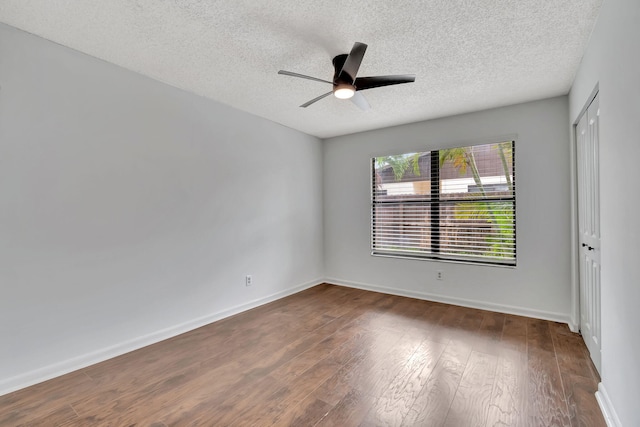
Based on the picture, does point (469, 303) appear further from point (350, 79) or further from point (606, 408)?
point (350, 79)

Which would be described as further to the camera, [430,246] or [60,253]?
[430,246]

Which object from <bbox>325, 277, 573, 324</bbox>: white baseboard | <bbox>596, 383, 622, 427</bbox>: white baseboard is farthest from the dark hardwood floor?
<bbox>325, 277, 573, 324</bbox>: white baseboard

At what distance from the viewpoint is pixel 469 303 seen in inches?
148

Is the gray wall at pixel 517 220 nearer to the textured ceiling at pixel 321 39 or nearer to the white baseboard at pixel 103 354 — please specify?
the textured ceiling at pixel 321 39

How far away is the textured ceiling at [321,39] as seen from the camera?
186 cm

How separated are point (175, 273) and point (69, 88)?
70.6 inches

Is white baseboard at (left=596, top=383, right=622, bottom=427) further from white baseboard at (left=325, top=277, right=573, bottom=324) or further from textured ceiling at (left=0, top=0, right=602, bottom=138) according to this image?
textured ceiling at (left=0, top=0, right=602, bottom=138)

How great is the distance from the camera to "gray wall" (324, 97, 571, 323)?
3.26 metres

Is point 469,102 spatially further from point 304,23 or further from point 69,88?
point 69,88

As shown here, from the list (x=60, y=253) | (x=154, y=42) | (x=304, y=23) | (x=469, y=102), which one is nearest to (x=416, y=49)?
(x=304, y=23)

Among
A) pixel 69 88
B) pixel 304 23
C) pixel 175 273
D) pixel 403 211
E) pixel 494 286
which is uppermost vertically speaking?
pixel 304 23

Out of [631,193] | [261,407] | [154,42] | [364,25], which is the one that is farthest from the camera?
[154,42]

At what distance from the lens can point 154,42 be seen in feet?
7.35

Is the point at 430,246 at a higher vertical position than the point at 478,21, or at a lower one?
lower
